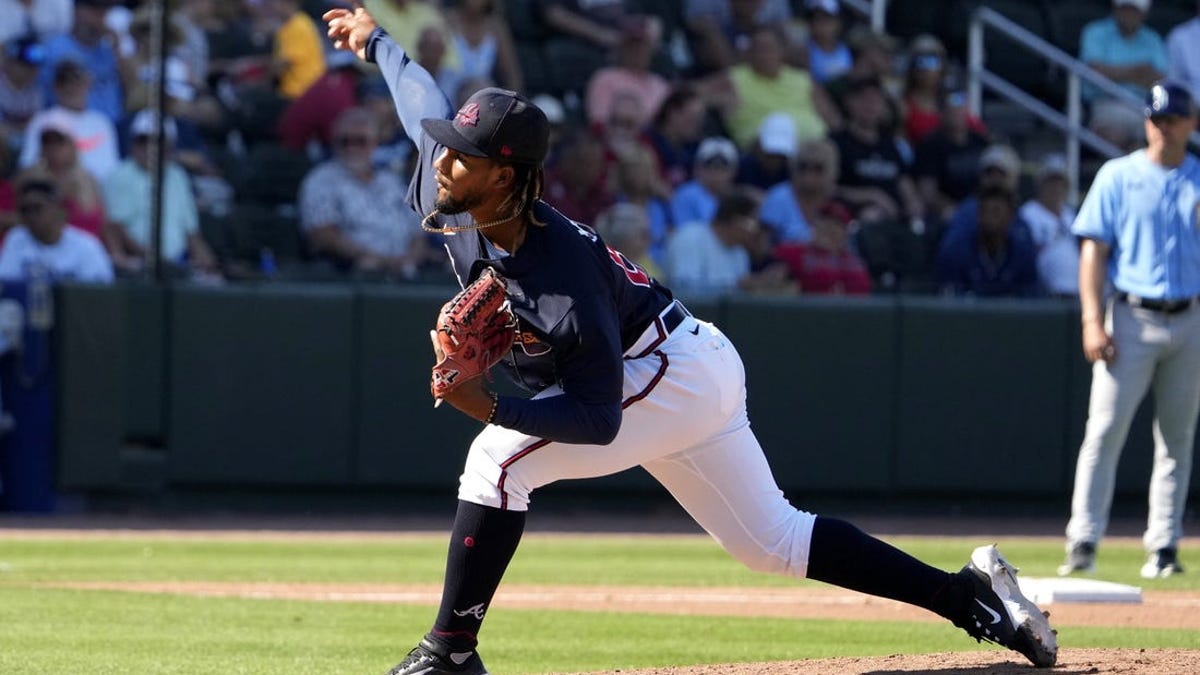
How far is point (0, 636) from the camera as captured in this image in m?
6.10

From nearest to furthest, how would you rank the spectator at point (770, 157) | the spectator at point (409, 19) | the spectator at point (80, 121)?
the spectator at point (80, 121)
the spectator at point (409, 19)
the spectator at point (770, 157)

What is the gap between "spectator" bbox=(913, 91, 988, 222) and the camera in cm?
1374

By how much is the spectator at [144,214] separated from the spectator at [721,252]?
9.78 ft

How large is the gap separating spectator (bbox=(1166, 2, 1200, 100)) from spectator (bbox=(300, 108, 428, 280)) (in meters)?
6.79

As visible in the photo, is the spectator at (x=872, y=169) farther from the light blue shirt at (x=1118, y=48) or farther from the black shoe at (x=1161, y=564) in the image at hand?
the black shoe at (x=1161, y=564)

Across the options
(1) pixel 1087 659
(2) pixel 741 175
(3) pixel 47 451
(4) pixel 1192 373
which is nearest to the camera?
(1) pixel 1087 659

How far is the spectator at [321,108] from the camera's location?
41.1 feet

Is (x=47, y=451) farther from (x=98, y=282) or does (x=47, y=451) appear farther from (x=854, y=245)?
(x=854, y=245)

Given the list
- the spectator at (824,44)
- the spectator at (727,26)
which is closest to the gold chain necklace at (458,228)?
the spectator at (727,26)

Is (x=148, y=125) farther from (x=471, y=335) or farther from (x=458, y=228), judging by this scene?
(x=471, y=335)

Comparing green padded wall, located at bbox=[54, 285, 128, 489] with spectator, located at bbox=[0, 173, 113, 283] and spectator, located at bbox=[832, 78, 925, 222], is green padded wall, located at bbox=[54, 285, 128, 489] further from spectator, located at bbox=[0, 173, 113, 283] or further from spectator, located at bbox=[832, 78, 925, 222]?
spectator, located at bbox=[832, 78, 925, 222]

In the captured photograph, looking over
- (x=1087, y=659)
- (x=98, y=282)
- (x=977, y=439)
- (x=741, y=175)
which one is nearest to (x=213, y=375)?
(x=98, y=282)

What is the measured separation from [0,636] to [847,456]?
6942 millimetres

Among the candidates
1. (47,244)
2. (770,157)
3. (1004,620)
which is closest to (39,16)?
(47,244)
